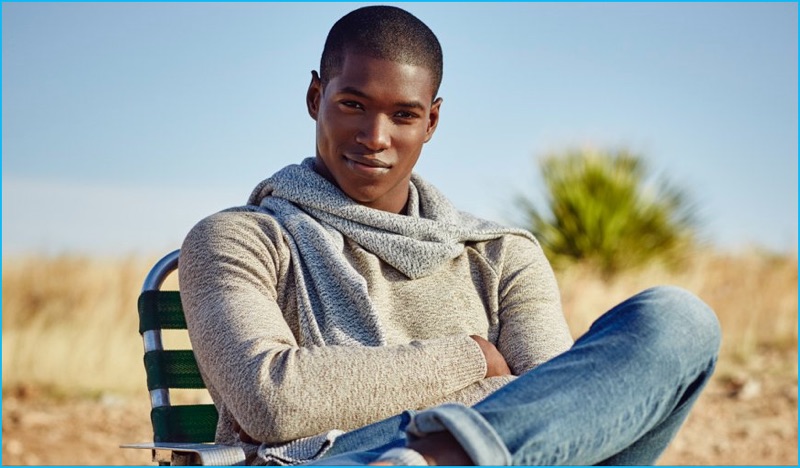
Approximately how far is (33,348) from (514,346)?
23.4 ft

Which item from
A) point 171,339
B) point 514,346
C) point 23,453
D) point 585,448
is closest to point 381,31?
point 514,346

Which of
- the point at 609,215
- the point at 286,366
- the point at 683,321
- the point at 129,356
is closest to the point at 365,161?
the point at 286,366

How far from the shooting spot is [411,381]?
248 centimetres

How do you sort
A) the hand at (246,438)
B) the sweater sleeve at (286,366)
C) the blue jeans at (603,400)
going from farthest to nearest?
the hand at (246,438) < the sweater sleeve at (286,366) < the blue jeans at (603,400)

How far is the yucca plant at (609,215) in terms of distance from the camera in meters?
11.5

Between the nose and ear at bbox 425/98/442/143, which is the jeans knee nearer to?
the nose

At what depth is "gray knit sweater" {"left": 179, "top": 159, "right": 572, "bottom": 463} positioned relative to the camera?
2.44 m

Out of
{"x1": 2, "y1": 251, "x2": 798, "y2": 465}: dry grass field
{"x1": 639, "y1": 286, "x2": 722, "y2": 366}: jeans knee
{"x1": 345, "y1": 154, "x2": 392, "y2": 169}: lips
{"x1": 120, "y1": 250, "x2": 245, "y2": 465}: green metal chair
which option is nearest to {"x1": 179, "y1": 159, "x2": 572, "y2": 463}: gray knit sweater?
{"x1": 345, "y1": 154, "x2": 392, "y2": 169}: lips

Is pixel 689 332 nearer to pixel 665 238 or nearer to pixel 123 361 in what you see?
pixel 123 361

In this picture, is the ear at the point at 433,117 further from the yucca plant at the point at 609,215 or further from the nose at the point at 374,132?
the yucca plant at the point at 609,215

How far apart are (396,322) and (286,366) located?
579 millimetres

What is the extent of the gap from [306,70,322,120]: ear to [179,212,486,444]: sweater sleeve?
1.90 feet

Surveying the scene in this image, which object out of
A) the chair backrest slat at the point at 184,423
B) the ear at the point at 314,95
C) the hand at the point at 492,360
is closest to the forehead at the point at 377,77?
the ear at the point at 314,95

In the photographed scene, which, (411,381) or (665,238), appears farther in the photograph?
(665,238)
